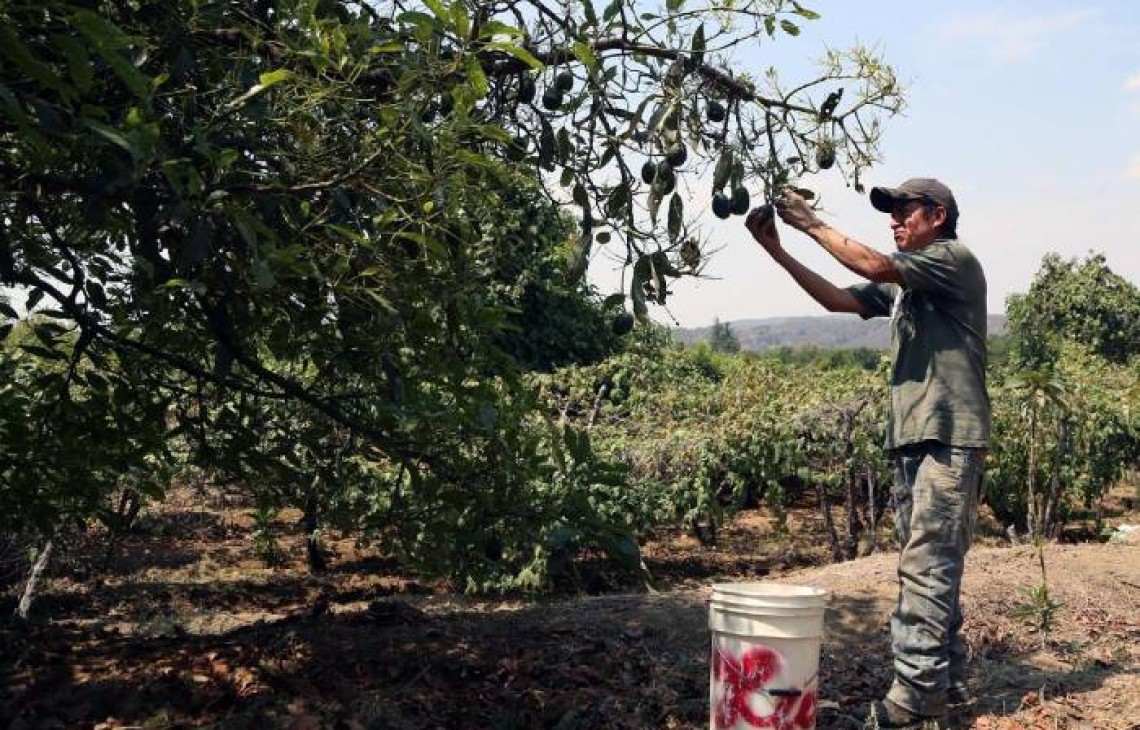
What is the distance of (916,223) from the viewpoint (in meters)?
3.67

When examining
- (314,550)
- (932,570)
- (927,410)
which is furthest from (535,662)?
(314,550)

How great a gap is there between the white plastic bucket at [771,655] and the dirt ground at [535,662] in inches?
26.3

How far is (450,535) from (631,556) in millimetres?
722

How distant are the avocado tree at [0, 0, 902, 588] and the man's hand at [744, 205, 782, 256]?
0.26 feet

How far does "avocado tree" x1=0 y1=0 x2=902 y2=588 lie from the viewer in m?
2.58

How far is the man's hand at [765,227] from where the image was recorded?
3.63 metres

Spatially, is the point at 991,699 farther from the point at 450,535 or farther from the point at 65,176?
the point at 65,176

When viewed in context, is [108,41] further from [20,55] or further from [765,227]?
[765,227]

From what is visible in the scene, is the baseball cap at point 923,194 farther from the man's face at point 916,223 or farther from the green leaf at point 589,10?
the green leaf at point 589,10

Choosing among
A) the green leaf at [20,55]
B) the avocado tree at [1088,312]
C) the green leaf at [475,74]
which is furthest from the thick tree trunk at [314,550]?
the avocado tree at [1088,312]

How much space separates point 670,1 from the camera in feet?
11.0

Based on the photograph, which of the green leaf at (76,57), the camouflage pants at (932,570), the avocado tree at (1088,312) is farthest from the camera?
the avocado tree at (1088,312)

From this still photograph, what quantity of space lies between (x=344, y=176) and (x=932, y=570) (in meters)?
2.02

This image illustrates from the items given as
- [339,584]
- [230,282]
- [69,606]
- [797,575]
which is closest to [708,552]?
[797,575]
